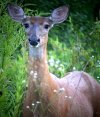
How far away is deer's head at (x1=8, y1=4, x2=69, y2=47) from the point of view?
820cm

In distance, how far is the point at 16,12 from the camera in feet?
29.5

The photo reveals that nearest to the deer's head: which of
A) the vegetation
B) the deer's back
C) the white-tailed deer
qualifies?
the white-tailed deer

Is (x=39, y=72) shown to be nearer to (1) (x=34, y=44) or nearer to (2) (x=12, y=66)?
(1) (x=34, y=44)

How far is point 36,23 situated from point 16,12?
2.16 ft

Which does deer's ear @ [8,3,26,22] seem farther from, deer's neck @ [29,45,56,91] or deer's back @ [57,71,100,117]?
deer's back @ [57,71,100,117]

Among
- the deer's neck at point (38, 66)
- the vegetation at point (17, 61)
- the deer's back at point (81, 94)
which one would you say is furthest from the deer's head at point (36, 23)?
A: the deer's back at point (81, 94)

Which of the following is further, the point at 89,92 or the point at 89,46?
the point at 89,46

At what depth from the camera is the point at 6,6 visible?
9.55 meters

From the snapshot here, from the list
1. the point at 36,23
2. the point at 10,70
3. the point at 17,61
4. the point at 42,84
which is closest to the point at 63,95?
the point at 42,84

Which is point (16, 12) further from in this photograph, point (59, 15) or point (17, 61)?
point (17, 61)

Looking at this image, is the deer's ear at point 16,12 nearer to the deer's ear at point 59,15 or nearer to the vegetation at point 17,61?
the vegetation at point 17,61

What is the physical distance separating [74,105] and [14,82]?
90 cm

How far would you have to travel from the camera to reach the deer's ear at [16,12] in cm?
887

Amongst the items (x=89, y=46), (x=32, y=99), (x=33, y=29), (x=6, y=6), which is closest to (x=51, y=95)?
(x=32, y=99)
